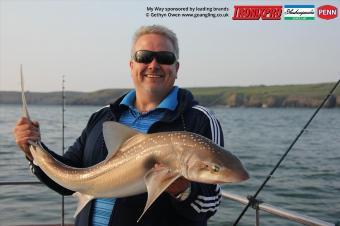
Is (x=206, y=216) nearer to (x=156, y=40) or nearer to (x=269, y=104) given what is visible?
(x=156, y=40)

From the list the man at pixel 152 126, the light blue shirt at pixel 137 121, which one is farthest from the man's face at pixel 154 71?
the light blue shirt at pixel 137 121

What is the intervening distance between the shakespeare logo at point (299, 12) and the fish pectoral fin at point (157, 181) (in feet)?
28.0

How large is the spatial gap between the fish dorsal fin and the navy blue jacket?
12.1 inches

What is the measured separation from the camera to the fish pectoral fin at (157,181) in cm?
272

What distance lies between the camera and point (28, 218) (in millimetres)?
10625

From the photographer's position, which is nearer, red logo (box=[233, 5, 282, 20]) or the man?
the man

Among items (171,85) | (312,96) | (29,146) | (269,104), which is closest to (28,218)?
(29,146)

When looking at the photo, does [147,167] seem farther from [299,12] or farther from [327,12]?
[299,12]

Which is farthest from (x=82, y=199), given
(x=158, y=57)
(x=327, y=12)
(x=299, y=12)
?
(x=299, y=12)

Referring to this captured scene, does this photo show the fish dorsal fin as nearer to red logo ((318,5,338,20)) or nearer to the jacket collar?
the jacket collar

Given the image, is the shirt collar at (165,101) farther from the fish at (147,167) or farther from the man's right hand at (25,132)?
the man's right hand at (25,132)

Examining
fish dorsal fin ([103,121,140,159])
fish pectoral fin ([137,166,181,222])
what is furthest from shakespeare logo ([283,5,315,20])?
fish pectoral fin ([137,166,181,222])

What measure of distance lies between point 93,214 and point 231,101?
100 metres

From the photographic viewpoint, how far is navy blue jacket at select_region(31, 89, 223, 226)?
3.00m
